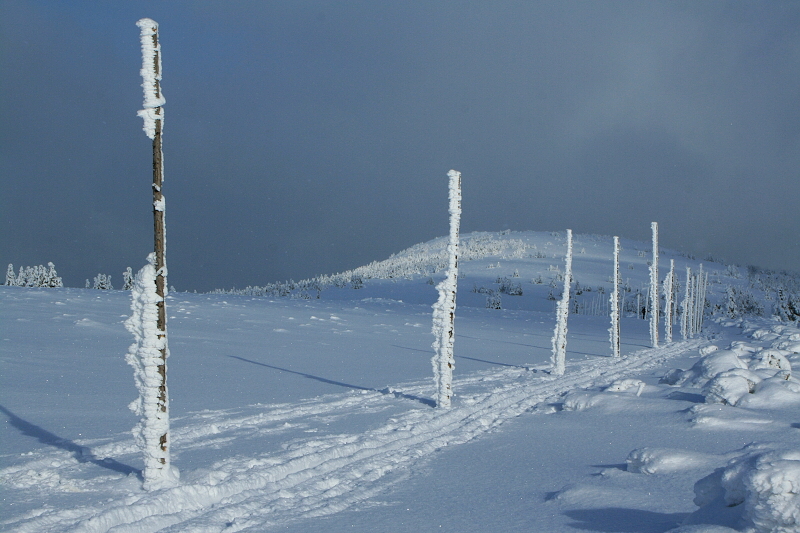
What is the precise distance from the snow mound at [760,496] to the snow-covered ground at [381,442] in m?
0.01

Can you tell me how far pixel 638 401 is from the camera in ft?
36.3

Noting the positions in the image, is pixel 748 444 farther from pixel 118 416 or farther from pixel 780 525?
pixel 118 416

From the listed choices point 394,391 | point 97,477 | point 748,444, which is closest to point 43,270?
point 394,391

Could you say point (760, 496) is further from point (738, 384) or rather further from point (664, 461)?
point (738, 384)

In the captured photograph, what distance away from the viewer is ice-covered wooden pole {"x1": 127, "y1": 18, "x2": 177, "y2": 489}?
649 centimetres

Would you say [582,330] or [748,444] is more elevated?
[748,444]

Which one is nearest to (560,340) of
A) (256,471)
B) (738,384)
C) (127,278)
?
(738,384)

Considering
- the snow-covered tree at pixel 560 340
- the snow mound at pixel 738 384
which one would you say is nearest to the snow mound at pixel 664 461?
the snow mound at pixel 738 384

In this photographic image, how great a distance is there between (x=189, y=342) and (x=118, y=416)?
11.0 m

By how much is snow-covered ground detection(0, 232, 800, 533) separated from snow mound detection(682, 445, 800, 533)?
0.01 m

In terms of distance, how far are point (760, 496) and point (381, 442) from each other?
5712mm

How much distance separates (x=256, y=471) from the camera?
6844 millimetres

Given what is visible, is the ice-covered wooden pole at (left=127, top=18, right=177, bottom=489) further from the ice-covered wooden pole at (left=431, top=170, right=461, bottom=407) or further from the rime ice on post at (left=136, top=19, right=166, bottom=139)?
the ice-covered wooden pole at (left=431, top=170, right=461, bottom=407)

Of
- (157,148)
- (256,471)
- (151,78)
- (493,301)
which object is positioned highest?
(151,78)
